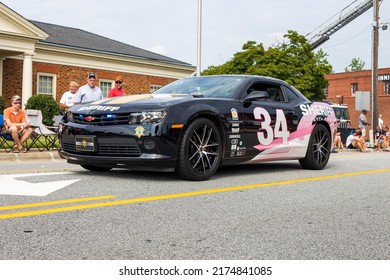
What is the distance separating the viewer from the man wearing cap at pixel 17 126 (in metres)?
10.8

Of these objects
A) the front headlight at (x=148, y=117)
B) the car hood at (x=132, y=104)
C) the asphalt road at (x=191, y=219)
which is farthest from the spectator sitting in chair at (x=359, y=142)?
the front headlight at (x=148, y=117)

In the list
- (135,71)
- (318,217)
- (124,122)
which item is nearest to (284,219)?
(318,217)

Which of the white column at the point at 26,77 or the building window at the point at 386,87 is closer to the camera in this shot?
the white column at the point at 26,77

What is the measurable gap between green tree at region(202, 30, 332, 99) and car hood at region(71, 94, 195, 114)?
116 ft

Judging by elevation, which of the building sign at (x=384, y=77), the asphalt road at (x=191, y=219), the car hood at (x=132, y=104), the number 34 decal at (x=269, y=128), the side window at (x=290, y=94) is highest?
the building sign at (x=384, y=77)

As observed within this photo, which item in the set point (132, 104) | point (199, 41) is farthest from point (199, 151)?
point (199, 41)

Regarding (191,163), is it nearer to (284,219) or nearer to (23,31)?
(284,219)

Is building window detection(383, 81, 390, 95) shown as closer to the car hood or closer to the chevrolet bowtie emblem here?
the car hood

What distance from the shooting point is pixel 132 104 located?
19.4 feet

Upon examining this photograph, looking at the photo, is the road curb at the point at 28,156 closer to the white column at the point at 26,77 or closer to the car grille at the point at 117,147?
the car grille at the point at 117,147

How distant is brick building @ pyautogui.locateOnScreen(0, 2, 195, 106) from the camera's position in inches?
973

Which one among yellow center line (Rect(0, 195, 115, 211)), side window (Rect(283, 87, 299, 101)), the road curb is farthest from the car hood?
the road curb
